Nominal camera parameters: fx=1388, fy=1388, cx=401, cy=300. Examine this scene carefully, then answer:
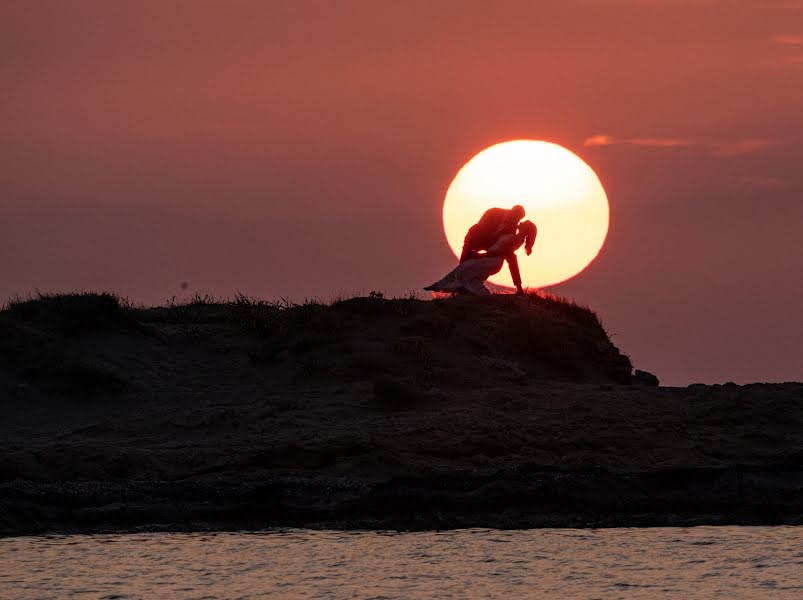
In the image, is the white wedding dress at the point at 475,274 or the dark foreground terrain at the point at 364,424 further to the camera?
the white wedding dress at the point at 475,274

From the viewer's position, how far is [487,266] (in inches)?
1345

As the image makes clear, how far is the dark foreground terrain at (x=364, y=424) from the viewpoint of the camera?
70.6ft

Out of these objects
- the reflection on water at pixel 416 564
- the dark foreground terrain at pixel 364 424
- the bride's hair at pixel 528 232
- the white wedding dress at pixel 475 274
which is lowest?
the reflection on water at pixel 416 564

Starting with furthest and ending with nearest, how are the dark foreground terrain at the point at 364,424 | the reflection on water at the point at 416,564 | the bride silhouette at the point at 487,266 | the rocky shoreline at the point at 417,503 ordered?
the bride silhouette at the point at 487,266 → the dark foreground terrain at the point at 364,424 → the rocky shoreline at the point at 417,503 → the reflection on water at the point at 416,564

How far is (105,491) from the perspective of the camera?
21.8 meters

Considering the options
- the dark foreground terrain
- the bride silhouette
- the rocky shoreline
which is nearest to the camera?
the rocky shoreline

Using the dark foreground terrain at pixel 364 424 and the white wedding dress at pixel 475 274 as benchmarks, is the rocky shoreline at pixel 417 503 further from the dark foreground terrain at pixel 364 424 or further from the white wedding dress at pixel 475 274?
the white wedding dress at pixel 475 274

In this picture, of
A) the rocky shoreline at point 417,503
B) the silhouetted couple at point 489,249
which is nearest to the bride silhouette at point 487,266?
the silhouetted couple at point 489,249

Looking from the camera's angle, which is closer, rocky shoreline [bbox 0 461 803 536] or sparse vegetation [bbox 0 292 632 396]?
rocky shoreline [bbox 0 461 803 536]

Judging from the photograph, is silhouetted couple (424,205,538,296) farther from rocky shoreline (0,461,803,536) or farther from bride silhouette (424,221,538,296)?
rocky shoreline (0,461,803,536)

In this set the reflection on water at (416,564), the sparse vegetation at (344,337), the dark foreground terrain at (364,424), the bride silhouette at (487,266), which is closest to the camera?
the reflection on water at (416,564)

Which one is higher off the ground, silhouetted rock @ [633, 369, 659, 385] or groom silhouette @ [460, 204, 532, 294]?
groom silhouette @ [460, 204, 532, 294]

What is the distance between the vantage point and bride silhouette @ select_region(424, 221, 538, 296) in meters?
33.8

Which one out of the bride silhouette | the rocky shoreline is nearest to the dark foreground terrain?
the rocky shoreline
